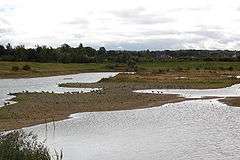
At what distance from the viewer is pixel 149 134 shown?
Answer: 1144 inches

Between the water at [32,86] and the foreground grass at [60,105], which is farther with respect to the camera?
the water at [32,86]

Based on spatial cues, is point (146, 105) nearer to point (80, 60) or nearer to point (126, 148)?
point (126, 148)

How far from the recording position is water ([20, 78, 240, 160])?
75.7 ft

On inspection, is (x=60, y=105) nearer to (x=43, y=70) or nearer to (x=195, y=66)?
(x=43, y=70)

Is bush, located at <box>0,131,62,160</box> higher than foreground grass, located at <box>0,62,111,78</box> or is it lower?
higher

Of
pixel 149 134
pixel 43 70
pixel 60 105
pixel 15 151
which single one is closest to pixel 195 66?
pixel 43 70

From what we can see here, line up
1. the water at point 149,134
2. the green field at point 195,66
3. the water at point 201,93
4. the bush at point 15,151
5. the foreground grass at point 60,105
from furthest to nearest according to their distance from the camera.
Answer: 1. the green field at point 195,66
2. the water at point 201,93
3. the foreground grass at point 60,105
4. the water at point 149,134
5. the bush at point 15,151

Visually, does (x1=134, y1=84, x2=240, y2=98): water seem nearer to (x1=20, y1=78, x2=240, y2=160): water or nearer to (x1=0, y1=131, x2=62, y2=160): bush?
(x1=20, y1=78, x2=240, y2=160): water

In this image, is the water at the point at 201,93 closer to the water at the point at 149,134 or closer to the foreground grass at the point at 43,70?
the water at the point at 149,134

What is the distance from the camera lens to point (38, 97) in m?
54.6

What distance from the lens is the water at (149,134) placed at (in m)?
23.1

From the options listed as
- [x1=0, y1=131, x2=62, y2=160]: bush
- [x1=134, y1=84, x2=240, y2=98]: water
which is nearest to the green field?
[x1=134, y1=84, x2=240, y2=98]: water

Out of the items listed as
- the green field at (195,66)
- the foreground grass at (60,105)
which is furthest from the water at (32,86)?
the green field at (195,66)

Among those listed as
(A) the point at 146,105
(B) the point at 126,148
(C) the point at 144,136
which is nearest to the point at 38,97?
(A) the point at 146,105
